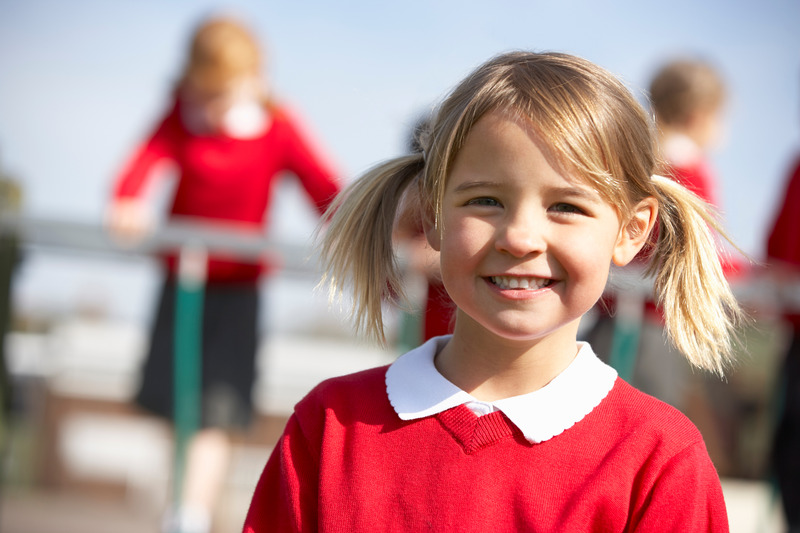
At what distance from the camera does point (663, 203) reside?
164 centimetres

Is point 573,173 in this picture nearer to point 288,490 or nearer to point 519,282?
A: point 519,282

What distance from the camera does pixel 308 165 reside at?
12.2ft

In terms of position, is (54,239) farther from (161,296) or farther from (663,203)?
(663,203)

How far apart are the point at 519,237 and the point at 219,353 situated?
2.38 metres

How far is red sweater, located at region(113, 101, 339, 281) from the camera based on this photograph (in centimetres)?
369

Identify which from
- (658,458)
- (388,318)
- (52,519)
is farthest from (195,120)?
(658,458)

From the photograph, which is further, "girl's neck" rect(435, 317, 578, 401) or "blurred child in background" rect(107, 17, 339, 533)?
"blurred child in background" rect(107, 17, 339, 533)

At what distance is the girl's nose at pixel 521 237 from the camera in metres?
1.42

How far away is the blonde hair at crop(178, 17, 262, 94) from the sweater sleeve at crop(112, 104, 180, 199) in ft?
0.62

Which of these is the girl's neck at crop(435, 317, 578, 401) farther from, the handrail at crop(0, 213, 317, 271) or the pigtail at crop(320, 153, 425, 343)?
the handrail at crop(0, 213, 317, 271)

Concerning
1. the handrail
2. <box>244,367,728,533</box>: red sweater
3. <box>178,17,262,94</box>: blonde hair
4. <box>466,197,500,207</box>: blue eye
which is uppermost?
<box>178,17,262,94</box>: blonde hair

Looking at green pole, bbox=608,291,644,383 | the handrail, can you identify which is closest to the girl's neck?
green pole, bbox=608,291,644,383

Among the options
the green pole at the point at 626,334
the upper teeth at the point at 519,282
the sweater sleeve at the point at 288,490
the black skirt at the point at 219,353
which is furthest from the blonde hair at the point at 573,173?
the black skirt at the point at 219,353

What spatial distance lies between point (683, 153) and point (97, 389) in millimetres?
4329
